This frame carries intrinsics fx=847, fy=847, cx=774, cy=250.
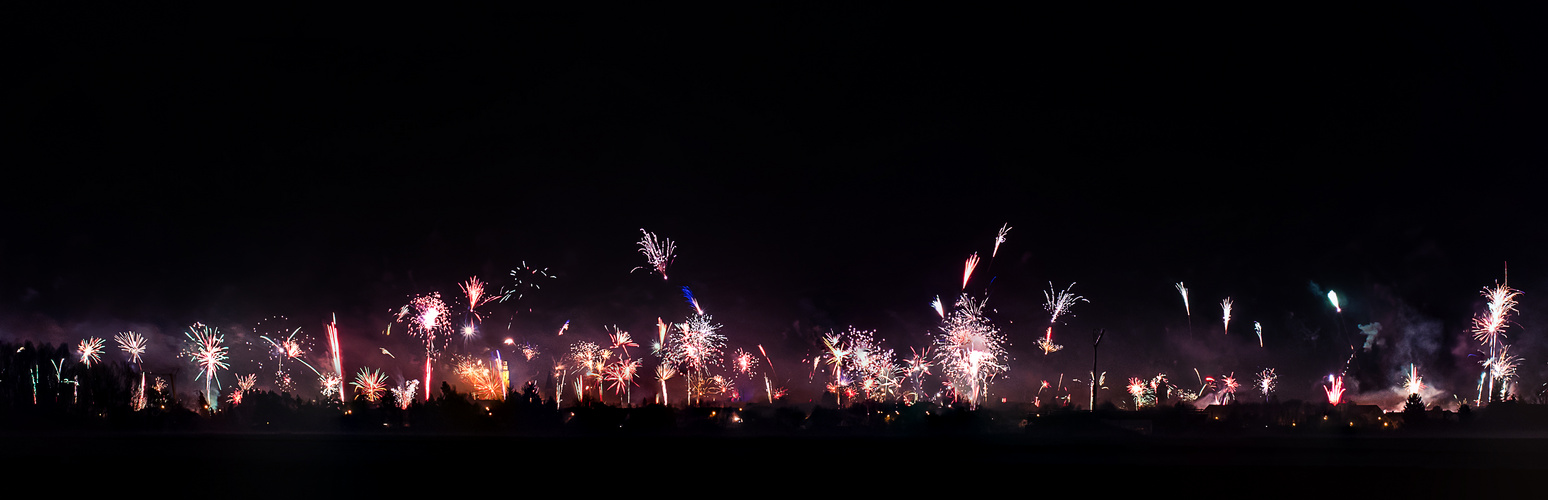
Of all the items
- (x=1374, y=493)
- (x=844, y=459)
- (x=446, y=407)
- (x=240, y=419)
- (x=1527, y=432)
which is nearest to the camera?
(x=1374, y=493)

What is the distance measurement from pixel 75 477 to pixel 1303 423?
191ft

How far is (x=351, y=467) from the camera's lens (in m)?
28.0

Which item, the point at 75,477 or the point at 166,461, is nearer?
the point at 75,477

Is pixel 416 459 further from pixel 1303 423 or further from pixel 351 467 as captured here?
pixel 1303 423

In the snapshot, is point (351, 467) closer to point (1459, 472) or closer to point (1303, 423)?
point (1459, 472)

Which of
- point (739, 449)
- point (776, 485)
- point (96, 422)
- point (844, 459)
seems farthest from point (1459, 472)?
point (96, 422)

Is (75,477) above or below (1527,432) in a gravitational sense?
above

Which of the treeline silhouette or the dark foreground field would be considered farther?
the treeline silhouette

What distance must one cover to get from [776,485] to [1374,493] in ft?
51.8

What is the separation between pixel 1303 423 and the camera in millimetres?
50188

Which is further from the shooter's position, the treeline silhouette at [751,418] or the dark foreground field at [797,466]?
the treeline silhouette at [751,418]

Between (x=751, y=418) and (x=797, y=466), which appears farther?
(x=751, y=418)

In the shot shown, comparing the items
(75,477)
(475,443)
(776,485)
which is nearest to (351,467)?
(75,477)

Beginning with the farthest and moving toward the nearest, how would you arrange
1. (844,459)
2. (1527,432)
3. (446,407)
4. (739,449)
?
(446,407) → (1527,432) → (739,449) → (844,459)
